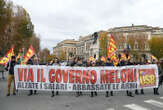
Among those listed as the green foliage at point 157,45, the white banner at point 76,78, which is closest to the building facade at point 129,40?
the green foliage at point 157,45

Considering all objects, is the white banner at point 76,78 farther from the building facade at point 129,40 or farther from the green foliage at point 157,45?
the green foliage at point 157,45

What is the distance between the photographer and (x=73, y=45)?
5448 inches

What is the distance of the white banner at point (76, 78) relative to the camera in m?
7.32

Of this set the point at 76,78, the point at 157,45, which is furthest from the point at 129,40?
the point at 76,78

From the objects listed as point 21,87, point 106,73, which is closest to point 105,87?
point 106,73

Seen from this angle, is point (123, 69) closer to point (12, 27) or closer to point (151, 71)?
point (151, 71)

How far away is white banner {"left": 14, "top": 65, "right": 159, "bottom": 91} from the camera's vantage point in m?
7.32

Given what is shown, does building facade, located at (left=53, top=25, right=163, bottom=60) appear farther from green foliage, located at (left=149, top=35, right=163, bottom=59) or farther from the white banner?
the white banner

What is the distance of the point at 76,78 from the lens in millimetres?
7367

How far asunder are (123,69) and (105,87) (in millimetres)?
1298

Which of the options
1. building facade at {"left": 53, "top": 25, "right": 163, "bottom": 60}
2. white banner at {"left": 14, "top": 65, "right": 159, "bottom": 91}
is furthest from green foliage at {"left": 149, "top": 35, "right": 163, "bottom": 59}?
white banner at {"left": 14, "top": 65, "right": 159, "bottom": 91}

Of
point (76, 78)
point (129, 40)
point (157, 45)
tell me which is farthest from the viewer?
point (129, 40)

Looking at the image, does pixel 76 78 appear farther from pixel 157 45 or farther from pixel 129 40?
pixel 157 45

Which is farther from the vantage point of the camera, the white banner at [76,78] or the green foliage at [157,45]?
the green foliage at [157,45]
